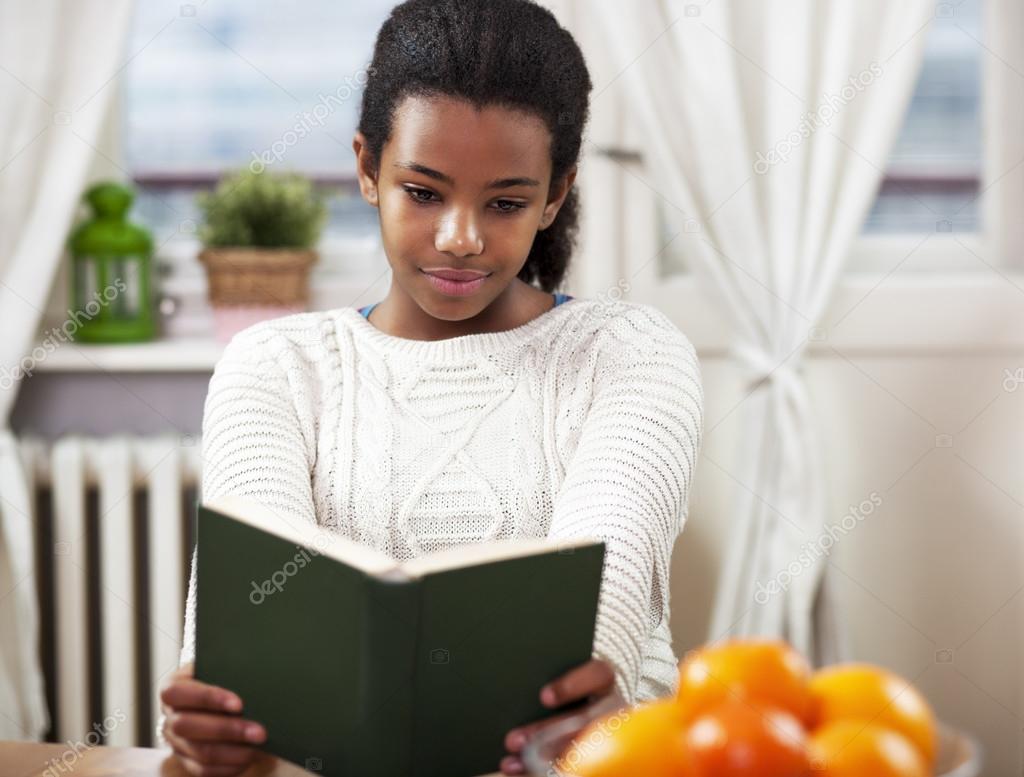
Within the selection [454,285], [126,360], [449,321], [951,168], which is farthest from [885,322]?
[126,360]

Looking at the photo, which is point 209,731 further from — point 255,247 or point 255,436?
point 255,247

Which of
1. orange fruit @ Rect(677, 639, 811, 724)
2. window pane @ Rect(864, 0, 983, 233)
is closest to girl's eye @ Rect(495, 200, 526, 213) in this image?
orange fruit @ Rect(677, 639, 811, 724)

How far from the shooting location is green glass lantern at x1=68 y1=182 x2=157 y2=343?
2109 mm

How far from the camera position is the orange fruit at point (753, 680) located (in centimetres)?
59

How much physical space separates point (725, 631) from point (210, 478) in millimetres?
1061

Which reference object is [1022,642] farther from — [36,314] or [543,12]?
[36,314]

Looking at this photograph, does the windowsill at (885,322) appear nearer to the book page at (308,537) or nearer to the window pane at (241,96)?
the window pane at (241,96)

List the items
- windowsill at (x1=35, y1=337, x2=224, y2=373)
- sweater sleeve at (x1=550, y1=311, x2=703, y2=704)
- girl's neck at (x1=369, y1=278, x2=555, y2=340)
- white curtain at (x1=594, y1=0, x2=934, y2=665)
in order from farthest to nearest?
windowsill at (x1=35, y1=337, x2=224, y2=373)
white curtain at (x1=594, y1=0, x2=934, y2=665)
girl's neck at (x1=369, y1=278, x2=555, y2=340)
sweater sleeve at (x1=550, y1=311, x2=703, y2=704)

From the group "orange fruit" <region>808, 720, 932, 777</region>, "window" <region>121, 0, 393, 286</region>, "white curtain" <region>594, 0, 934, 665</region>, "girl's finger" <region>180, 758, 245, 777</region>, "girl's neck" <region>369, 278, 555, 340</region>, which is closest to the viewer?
"orange fruit" <region>808, 720, 932, 777</region>

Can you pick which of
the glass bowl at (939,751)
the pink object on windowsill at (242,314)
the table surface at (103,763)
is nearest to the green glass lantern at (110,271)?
the pink object on windowsill at (242,314)

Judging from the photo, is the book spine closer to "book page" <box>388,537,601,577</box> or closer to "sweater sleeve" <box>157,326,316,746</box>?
"book page" <box>388,537,601,577</box>

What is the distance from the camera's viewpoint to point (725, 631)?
1968mm

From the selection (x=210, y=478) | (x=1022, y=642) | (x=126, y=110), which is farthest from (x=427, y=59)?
(x=1022, y=642)

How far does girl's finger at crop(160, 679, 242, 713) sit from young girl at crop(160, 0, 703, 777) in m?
0.21
